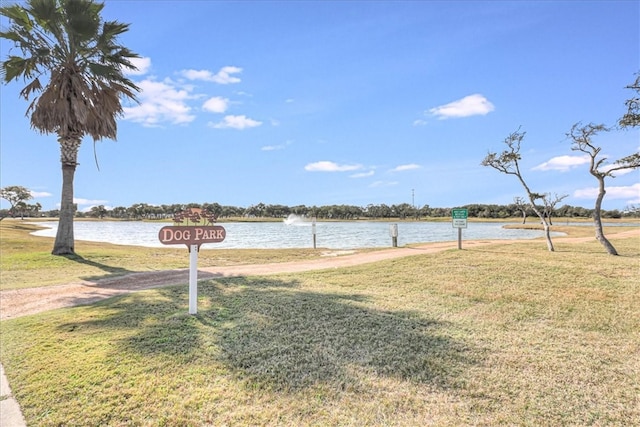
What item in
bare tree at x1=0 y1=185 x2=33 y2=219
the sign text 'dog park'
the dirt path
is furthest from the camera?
bare tree at x1=0 y1=185 x2=33 y2=219

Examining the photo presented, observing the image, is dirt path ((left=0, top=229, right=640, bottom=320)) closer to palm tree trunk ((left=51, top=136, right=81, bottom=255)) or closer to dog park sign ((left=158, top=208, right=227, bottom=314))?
dog park sign ((left=158, top=208, right=227, bottom=314))

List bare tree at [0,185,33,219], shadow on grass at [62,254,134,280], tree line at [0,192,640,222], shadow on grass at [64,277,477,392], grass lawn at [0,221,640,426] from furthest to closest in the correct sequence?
tree line at [0,192,640,222], bare tree at [0,185,33,219], shadow on grass at [62,254,134,280], shadow on grass at [64,277,477,392], grass lawn at [0,221,640,426]

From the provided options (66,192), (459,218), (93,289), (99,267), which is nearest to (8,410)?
(93,289)

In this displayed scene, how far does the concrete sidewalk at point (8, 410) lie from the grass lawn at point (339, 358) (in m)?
0.07

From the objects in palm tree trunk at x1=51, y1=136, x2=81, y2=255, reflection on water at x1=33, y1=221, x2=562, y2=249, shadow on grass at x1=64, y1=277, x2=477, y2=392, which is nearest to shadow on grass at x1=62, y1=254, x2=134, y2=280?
palm tree trunk at x1=51, y1=136, x2=81, y2=255

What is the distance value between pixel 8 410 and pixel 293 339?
290cm

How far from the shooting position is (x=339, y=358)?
418cm

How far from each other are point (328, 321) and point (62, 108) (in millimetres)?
13724

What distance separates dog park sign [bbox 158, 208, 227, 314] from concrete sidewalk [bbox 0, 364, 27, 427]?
2.48 metres

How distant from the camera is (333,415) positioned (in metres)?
3.09

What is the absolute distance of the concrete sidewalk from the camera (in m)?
3.26

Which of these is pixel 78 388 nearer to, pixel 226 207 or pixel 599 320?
pixel 599 320

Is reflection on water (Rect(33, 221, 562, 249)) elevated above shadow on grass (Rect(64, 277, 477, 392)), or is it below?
below

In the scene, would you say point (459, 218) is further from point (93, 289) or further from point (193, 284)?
point (93, 289)
